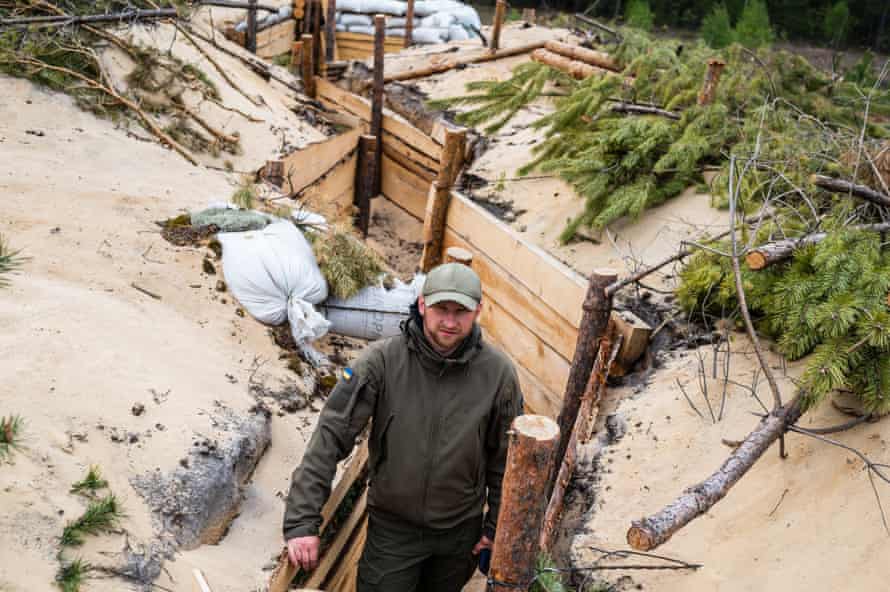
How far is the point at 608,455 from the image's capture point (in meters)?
4.48

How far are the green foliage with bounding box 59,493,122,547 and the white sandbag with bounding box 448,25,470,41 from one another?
1463cm

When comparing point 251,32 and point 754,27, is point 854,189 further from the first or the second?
point 754,27

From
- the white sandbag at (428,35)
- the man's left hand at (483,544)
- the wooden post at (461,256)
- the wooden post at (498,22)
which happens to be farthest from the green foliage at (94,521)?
the white sandbag at (428,35)

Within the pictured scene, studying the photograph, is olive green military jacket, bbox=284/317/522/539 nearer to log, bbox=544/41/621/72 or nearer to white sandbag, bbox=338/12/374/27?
log, bbox=544/41/621/72

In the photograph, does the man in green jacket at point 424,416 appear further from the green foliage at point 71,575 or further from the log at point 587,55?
the log at point 587,55

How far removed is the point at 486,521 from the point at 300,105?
9373 millimetres

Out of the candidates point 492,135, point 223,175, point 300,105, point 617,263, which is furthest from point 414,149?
point 617,263

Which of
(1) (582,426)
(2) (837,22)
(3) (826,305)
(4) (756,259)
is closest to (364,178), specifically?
(1) (582,426)

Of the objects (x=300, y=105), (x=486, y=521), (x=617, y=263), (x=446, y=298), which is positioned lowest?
(x=300, y=105)

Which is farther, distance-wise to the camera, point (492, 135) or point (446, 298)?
point (492, 135)

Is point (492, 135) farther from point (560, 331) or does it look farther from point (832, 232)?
point (832, 232)

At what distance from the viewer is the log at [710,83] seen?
7.11m

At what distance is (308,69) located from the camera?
1216 centimetres

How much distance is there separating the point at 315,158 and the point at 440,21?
9.42 meters
